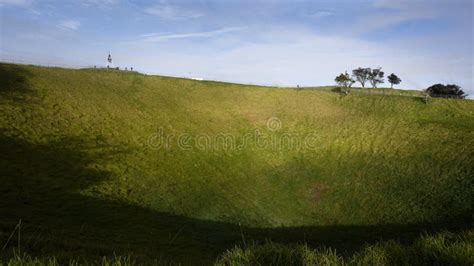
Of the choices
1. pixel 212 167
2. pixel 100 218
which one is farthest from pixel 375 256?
pixel 212 167

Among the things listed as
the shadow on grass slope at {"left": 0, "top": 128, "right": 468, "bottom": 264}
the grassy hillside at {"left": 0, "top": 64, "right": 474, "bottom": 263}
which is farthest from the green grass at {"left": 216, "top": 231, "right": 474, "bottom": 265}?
the shadow on grass slope at {"left": 0, "top": 128, "right": 468, "bottom": 264}

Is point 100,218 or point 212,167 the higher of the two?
point 212,167

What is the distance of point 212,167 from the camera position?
1666 inches

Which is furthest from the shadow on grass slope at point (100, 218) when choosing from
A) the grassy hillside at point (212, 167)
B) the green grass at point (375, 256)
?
the green grass at point (375, 256)

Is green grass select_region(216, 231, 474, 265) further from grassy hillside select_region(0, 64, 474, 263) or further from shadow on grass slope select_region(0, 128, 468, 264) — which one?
shadow on grass slope select_region(0, 128, 468, 264)

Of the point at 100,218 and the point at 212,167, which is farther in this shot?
the point at 212,167

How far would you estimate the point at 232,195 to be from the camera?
127 ft

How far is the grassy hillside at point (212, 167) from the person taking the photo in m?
30.5

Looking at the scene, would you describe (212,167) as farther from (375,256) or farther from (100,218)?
(375,256)

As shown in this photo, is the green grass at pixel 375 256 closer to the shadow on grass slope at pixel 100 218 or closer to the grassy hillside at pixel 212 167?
the grassy hillside at pixel 212 167

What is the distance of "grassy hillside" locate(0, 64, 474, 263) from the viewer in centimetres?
3047

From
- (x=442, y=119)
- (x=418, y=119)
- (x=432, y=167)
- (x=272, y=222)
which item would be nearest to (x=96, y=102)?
(x=272, y=222)

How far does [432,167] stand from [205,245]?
2807cm

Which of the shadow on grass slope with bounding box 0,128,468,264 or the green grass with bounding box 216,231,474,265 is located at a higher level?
the green grass with bounding box 216,231,474,265
